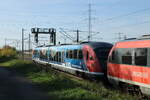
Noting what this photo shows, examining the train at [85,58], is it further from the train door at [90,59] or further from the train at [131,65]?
the train at [131,65]

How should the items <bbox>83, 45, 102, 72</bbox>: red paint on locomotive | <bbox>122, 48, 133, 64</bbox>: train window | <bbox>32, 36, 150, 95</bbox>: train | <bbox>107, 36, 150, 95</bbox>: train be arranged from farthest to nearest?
<bbox>83, 45, 102, 72</bbox>: red paint on locomotive → <bbox>122, 48, 133, 64</bbox>: train window → <bbox>32, 36, 150, 95</bbox>: train → <bbox>107, 36, 150, 95</bbox>: train

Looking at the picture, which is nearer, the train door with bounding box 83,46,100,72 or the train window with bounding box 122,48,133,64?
the train window with bounding box 122,48,133,64

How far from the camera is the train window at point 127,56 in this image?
11.6m

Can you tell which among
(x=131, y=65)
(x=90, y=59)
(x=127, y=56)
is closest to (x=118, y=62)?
(x=127, y=56)

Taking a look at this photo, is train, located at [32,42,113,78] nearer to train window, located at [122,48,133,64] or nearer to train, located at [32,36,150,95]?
train, located at [32,36,150,95]

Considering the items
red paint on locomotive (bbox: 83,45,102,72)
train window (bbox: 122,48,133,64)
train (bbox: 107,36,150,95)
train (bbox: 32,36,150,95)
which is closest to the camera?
train (bbox: 107,36,150,95)

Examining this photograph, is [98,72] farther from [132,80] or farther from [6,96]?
[6,96]

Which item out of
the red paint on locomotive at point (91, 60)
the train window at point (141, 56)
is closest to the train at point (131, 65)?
the train window at point (141, 56)

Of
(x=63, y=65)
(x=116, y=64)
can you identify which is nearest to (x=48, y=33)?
(x=63, y=65)

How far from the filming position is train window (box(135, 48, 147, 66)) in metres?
10.3

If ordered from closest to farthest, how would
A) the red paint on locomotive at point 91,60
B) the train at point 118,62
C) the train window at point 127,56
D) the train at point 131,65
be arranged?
the train at point 131,65 → the train at point 118,62 → the train window at point 127,56 → the red paint on locomotive at point 91,60

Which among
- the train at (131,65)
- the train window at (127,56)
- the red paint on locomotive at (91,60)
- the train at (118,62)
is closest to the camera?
the train at (131,65)

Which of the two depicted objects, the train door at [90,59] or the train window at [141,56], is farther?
the train door at [90,59]

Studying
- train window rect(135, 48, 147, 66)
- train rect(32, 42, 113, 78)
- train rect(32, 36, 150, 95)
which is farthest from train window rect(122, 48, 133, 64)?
train rect(32, 42, 113, 78)
